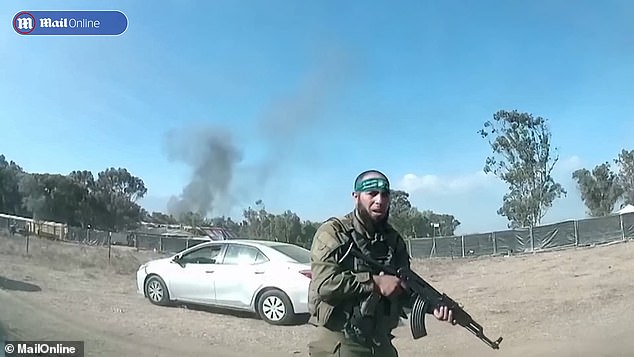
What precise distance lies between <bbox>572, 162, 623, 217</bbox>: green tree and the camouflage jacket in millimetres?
31256

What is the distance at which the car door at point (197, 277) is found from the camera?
286 inches

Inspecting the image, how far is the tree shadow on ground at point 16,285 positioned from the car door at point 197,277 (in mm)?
1730

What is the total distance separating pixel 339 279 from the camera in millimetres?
2729

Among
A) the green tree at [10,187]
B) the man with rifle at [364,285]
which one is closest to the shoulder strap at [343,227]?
the man with rifle at [364,285]

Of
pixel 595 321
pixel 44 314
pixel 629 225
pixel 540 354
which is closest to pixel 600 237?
pixel 629 225

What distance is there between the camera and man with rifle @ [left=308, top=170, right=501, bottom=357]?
2.78 m

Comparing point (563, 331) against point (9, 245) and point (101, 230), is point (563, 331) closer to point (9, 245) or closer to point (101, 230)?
point (101, 230)

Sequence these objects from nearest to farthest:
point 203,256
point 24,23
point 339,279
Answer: point 339,279 → point 24,23 → point 203,256

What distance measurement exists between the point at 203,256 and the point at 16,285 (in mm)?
2192

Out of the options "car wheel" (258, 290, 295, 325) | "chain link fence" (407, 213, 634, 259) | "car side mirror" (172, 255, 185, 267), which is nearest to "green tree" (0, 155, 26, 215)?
"car side mirror" (172, 255, 185, 267)

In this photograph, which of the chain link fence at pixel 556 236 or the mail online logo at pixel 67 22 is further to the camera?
the chain link fence at pixel 556 236

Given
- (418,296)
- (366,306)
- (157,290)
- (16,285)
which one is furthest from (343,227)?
(157,290)

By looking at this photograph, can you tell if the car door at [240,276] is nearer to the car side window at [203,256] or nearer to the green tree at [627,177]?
the car side window at [203,256]

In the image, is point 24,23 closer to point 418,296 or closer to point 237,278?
point 237,278
